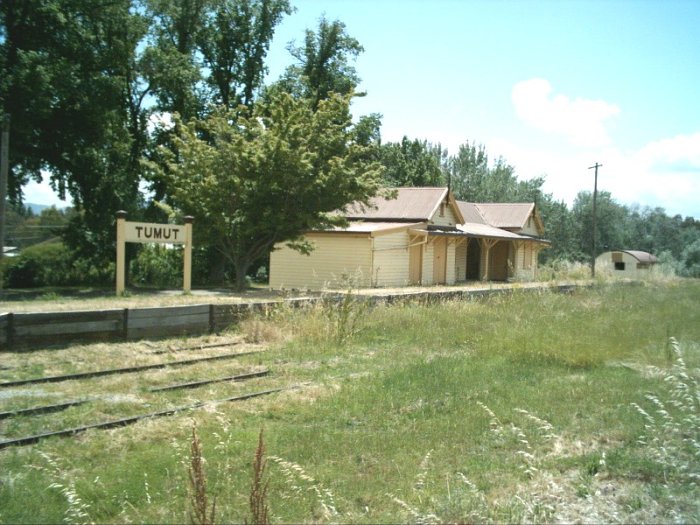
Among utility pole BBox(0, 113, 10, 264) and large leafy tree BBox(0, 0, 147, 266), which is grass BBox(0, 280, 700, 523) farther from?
large leafy tree BBox(0, 0, 147, 266)

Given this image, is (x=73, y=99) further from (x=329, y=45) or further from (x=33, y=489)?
(x=33, y=489)

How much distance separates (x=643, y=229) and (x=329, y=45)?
55925mm

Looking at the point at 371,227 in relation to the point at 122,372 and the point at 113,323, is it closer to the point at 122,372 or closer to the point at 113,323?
the point at 113,323

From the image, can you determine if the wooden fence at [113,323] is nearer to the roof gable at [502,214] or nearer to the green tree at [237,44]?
the green tree at [237,44]

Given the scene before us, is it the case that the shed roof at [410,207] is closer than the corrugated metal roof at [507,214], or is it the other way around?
the shed roof at [410,207]

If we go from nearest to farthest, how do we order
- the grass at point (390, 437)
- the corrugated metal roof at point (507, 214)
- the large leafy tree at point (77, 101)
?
the grass at point (390, 437) → the large leafy tree at point (77, 101) → the corrugated metal roof at point (507, 214)

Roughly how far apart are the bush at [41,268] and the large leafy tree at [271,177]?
31.5ft

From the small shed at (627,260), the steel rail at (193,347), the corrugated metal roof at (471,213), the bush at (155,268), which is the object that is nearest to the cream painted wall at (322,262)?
the bush at (155,268)

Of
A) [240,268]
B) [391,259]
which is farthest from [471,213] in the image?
[240,268]

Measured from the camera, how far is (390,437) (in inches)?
249

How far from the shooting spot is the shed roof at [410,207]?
32906 mm

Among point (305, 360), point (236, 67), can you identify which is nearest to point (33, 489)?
point (305, 360)

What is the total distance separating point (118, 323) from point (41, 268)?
20286 millimetres

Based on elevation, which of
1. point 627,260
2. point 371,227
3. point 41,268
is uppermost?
point 371,227
